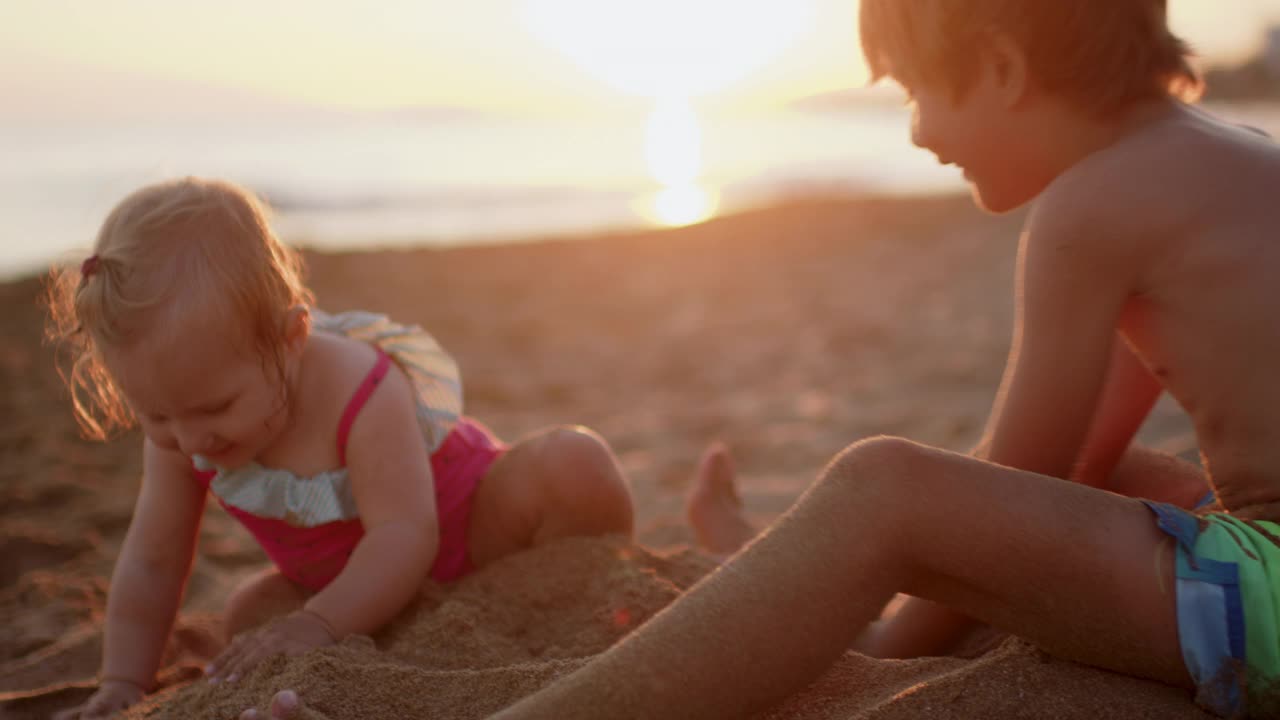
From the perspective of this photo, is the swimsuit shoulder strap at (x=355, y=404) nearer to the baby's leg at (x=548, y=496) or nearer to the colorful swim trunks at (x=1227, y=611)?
the baby's leg at (x=548, y=496)

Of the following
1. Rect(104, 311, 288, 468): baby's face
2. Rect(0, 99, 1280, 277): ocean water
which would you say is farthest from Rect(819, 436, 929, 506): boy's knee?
Rect(0, 99, 1280, 277): ocean water

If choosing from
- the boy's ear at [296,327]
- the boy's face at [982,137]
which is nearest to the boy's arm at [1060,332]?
the boy's face at [982,137]

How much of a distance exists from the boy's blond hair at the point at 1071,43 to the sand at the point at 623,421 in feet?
3.06

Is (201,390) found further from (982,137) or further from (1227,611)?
(1227,611)

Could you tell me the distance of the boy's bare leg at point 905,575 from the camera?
4.61 ft

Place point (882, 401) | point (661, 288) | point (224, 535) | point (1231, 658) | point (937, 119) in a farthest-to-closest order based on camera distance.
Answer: point (661, 288) → point (882, 401) → point (224, 535) → point (937, 119) → point (1231, 658)

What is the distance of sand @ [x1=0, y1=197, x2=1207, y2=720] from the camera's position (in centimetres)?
169

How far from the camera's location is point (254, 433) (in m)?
1.99

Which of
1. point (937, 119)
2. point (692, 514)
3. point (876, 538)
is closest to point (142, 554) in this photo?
point (692, 514)

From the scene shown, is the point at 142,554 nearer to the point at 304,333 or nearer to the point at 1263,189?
the point at 304,333

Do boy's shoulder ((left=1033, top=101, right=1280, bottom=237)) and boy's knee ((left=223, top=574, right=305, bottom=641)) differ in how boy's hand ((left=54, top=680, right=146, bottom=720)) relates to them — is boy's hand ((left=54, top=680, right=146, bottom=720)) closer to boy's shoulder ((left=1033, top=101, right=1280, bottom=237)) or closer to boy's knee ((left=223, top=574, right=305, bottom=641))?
boy's knee ((left=223, top=574, right=305, bottom=641))

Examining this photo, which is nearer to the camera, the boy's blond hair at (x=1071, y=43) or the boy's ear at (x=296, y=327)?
the boy's blond hair at (x=1071, y=43)

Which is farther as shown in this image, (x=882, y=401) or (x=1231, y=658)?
(x=882, y=401)

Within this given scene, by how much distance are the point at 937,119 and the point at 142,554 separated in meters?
1.87
